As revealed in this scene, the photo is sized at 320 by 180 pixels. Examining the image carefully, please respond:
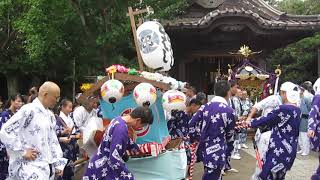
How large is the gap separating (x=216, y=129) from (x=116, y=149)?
213cm

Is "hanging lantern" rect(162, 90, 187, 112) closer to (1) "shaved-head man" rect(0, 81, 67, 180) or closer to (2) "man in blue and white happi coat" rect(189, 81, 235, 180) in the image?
(2) "man in blue and white happi coat" rect(189, 81, 235, 180)

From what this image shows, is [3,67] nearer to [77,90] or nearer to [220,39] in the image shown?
[77,90]

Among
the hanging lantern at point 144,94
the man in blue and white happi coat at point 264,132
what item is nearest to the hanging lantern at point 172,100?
the hanging lantern at point 144,94

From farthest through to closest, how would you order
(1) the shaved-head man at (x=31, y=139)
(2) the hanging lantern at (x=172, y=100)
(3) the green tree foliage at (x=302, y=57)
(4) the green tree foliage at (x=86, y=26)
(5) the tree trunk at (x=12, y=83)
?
(3) the green tree foliage at (x=302, y=57) → (5) the tree trunk at (x=12, y=83) → (4) the green tree foliage at (x=86, y=26) → (2) the hanging lantern at (x=172, y=100) → (1) the shaved-head man at (x=31, y=139)

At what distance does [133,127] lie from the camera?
196 inches

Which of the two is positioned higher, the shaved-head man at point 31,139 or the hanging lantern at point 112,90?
the hanging lantern at point 112,90

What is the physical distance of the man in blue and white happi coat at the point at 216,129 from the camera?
20.9 feet

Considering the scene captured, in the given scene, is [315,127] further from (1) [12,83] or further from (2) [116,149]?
(1) [12,83]

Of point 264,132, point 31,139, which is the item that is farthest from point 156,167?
point 31,139

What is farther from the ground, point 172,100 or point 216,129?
point 172,100

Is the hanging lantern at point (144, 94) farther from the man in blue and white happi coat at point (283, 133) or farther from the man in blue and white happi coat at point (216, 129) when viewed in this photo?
the man in blue and white happi coat at point (283, 133)

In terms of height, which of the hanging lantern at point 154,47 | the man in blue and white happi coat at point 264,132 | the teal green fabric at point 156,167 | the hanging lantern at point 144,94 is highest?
the hanging lantern at point 154,47

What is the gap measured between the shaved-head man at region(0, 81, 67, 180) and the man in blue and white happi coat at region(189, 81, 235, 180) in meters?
2.42

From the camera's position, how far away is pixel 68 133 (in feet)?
23.8
